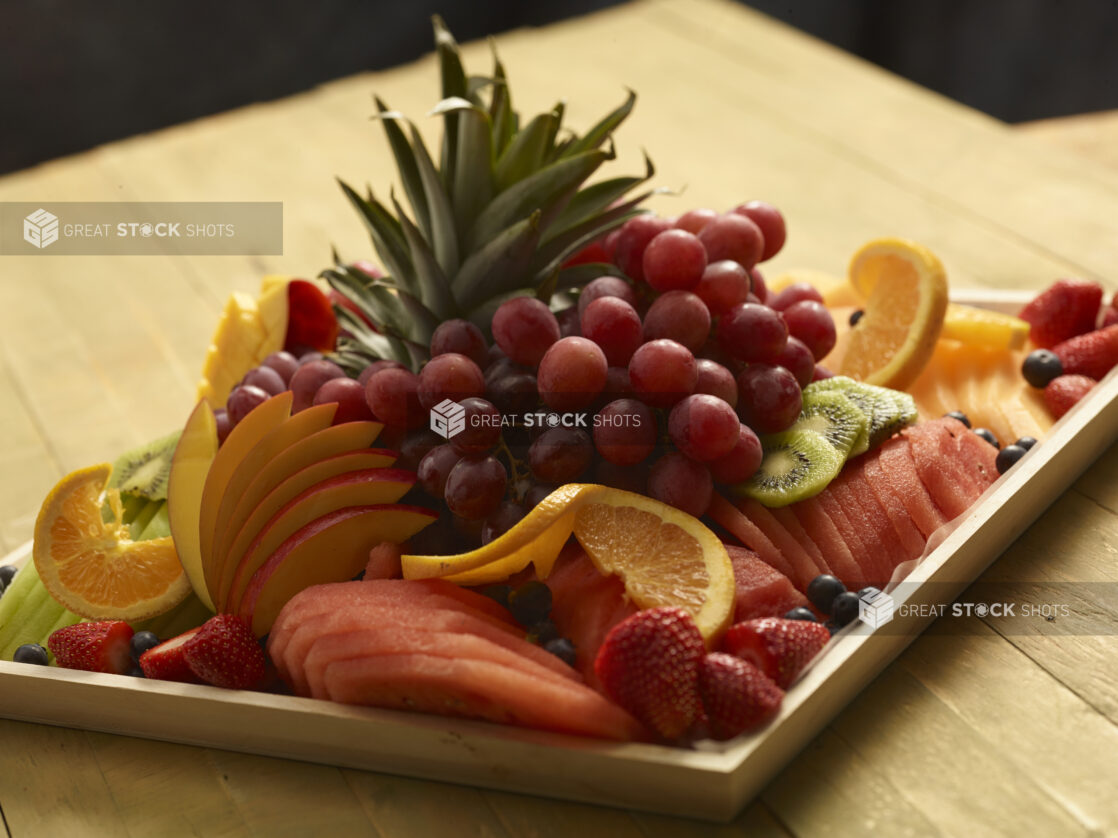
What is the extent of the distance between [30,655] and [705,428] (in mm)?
914

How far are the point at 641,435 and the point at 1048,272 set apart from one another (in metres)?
1.29

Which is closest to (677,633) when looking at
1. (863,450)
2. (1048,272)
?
(863,450)

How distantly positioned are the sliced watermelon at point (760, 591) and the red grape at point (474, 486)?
31 cm

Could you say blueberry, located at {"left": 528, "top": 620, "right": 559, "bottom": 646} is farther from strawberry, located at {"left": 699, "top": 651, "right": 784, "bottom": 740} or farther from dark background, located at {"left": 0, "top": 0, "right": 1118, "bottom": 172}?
dark background, located at {"left": 0, "top": 0, "right": 1118, "bottom": 172}

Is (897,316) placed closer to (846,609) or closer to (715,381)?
(715,381)

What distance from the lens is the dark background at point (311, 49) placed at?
4102 millimetres

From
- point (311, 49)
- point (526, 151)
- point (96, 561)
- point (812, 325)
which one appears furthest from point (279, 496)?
point (311, 49)

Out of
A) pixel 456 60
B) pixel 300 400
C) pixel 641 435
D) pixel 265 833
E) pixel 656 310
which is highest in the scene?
pixel 456 60

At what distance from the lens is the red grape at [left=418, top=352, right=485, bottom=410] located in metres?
1.36

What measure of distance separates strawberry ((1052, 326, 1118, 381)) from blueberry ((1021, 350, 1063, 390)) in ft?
0.07

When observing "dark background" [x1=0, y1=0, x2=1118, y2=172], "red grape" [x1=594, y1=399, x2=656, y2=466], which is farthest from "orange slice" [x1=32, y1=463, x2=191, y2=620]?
"dark background" [x1=0, y1=0, x2=1118, y2=172]

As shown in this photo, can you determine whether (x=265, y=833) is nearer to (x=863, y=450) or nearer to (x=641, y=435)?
(x=641, y=435)

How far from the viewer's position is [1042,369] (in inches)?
65.6

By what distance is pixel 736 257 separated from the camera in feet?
5.08
